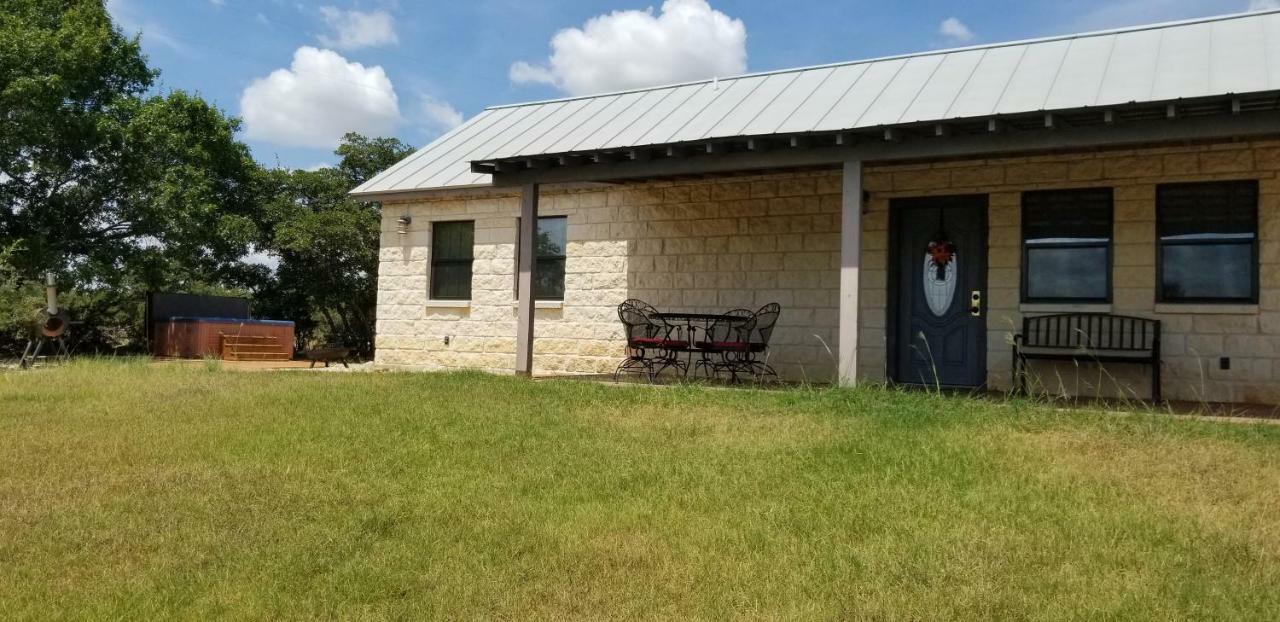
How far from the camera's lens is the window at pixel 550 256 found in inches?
512

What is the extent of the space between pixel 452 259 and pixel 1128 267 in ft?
30.2

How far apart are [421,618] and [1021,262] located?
8.61 m

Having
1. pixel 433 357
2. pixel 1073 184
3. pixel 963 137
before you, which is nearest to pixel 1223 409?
pixel 1073 184

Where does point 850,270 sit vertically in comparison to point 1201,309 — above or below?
above

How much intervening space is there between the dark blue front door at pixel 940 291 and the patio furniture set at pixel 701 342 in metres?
1.56

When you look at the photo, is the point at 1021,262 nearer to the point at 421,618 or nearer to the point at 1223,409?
the point at 1223,409

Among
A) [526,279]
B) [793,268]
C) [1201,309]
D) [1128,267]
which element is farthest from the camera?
[793,268]

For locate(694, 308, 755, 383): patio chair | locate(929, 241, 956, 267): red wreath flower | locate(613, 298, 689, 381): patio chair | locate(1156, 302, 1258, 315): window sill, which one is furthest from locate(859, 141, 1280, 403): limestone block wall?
locate(613, 298, 689, 381): patio chair

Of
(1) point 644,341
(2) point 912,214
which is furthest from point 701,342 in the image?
(2) point 912,214

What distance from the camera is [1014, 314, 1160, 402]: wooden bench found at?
9211mm

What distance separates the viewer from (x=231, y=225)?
20375mm

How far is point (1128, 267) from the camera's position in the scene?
31.1 ft

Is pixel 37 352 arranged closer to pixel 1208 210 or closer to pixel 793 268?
pixel 793 268

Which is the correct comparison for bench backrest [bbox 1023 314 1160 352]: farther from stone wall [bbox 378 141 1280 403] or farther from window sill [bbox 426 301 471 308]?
window sill [bbox 426 301 471 308]
